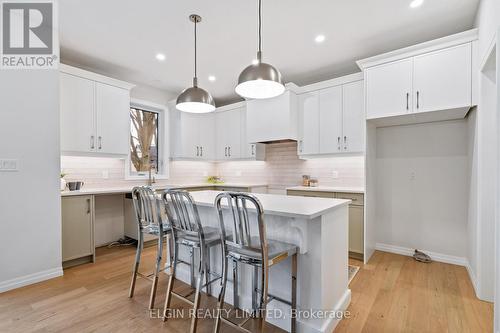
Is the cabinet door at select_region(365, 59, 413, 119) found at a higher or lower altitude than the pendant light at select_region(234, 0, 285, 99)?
higher

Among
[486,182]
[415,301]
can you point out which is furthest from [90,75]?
[486,182]

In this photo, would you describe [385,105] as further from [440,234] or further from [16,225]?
[16,225]

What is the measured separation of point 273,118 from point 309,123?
0.61 m

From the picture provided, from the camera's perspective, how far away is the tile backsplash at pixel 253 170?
12.5 ft

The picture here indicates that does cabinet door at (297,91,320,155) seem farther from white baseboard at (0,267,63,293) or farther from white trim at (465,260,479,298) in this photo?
white baseboard at (0,267,63,293)

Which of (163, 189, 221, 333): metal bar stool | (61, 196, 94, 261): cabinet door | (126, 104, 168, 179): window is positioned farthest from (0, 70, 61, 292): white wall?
(163, 189, 221, 333): metal bar stool

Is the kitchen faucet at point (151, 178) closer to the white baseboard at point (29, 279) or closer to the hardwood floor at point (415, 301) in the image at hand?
the white baseboard at point (29, 279)

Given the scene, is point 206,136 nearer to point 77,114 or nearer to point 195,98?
point 77,114

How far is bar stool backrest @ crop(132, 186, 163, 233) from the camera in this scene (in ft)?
7.07

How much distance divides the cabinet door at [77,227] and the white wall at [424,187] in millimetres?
4120

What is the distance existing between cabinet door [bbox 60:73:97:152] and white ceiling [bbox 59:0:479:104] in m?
0.44

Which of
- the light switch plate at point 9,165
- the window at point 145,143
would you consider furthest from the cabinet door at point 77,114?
the window at point 145,143

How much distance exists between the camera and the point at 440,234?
129 inches

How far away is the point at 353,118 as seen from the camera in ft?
11.7
